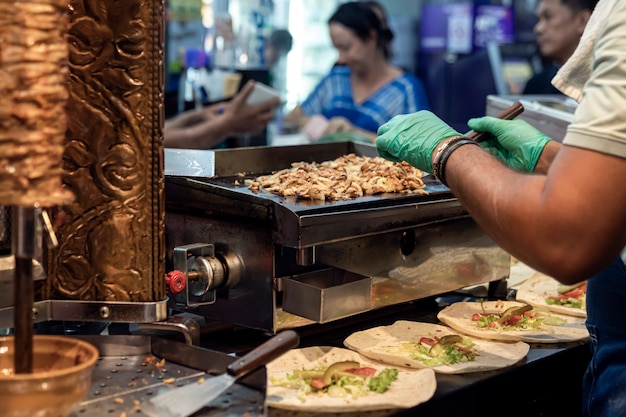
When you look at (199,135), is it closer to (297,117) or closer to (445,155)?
(297,117)

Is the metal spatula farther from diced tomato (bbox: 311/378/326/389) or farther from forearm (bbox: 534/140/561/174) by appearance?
forearm (bbox: 534/140/561/174)

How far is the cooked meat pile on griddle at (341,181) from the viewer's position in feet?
6.88

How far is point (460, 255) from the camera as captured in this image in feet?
7.91

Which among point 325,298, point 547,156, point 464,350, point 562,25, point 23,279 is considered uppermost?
point 562,25

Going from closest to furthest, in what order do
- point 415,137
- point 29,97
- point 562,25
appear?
point 29,97, point 415,137, point 562,25

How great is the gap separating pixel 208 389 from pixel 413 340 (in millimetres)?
764

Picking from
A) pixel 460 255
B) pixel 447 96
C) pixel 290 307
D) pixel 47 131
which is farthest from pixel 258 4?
pixel 47 131

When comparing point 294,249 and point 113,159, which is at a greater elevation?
point 113,159

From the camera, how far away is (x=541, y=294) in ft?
8.50

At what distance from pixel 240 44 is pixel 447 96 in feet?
11.3

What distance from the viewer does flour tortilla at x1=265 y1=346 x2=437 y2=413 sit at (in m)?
1.67

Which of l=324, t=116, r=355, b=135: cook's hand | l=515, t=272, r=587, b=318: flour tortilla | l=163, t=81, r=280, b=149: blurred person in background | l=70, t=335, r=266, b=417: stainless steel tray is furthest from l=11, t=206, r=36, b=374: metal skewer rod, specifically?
l=324, t=116, r=355, b=135: cook's hand

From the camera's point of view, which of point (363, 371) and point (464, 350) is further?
point (464, 350)

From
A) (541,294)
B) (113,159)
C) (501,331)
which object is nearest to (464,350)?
(501,331)
